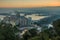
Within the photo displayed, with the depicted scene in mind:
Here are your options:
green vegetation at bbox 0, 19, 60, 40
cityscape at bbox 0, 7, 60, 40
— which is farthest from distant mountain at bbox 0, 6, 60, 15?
green vegetation at bbox 0, 19, 60, 40

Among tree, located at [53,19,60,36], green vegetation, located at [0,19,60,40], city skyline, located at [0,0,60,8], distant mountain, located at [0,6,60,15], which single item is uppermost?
city skyline, located at [0,0,60,8]

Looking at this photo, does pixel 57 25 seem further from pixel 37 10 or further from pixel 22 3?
pixel 22 3

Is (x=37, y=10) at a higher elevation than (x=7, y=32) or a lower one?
higher

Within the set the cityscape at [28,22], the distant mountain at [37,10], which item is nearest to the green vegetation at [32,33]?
the cityscape at [28,22]

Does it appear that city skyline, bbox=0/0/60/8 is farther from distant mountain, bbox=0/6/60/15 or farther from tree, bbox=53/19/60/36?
tree, bbox=53/19/60/36

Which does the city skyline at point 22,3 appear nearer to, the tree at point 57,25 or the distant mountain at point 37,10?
the distant mountain at point 37,10

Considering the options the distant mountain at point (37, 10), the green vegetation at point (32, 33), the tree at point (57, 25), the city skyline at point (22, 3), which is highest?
the city skyline at point (22, 3)

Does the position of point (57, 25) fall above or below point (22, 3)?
below

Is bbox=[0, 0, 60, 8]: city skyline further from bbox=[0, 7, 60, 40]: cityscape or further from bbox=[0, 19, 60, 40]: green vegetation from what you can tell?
bbox=[0, 19, 60, 40]: green vegetation

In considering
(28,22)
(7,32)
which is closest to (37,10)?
(28,22)

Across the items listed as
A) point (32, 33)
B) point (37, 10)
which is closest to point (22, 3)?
point (37, 10)

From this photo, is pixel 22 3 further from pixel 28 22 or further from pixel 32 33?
pixel 32 33

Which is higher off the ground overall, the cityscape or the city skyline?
the city skyline
